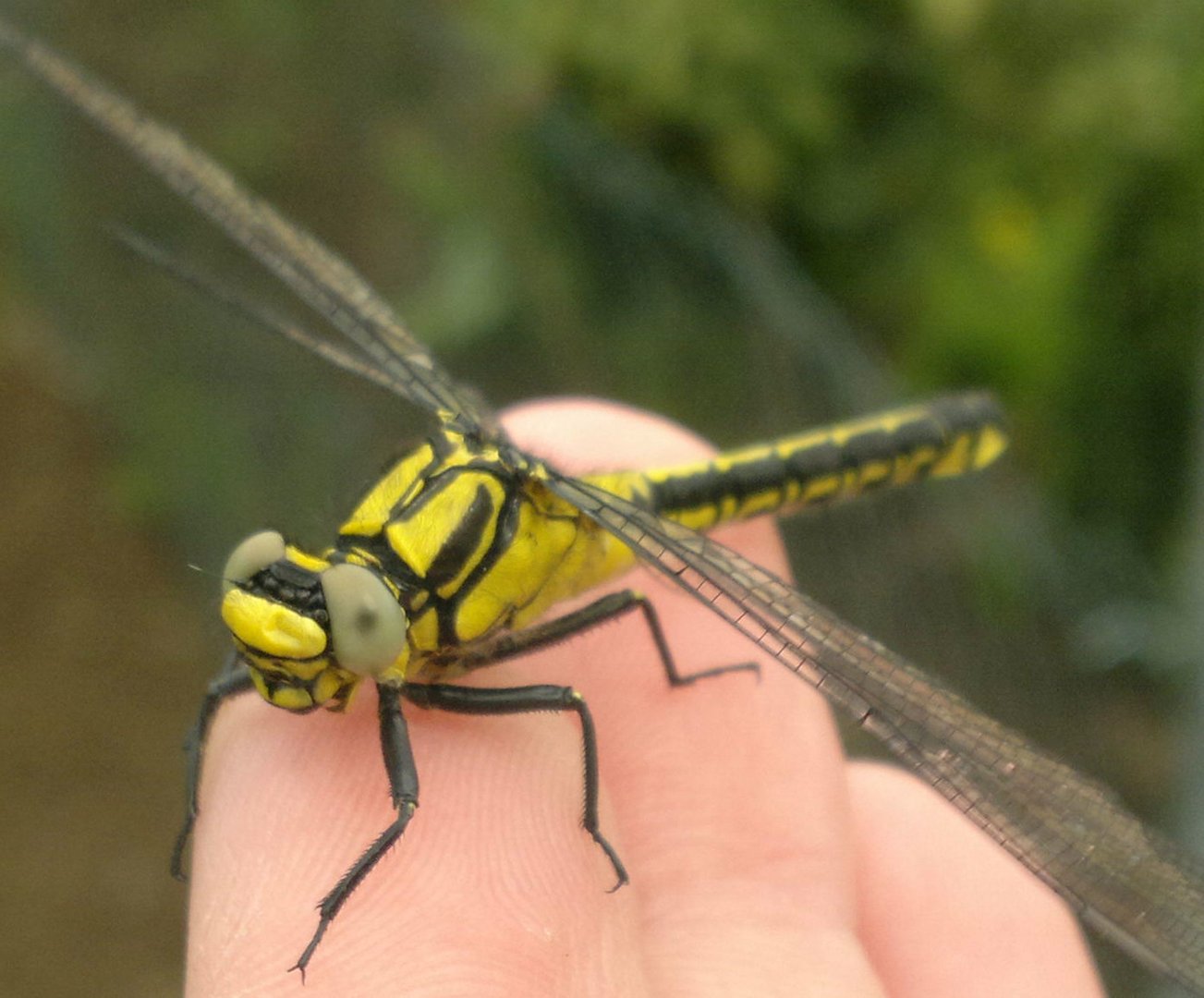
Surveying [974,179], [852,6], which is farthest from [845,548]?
[852,6]

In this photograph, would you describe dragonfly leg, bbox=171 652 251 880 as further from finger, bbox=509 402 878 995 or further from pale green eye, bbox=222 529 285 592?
finger, bbox=509 402 878 995

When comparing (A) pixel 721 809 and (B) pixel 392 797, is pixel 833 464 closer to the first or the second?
(A) pixel 721 809

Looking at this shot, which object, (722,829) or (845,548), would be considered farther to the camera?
(845,548)

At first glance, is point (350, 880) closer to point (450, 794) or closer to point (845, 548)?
point (450, 794)

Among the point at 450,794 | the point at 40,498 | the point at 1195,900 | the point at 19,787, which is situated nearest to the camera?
the point at 1195,900

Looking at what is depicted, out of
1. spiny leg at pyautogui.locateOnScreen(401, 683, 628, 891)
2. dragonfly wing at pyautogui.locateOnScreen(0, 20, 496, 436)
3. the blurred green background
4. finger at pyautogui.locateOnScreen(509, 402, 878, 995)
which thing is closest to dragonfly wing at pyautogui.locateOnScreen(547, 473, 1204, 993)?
spiny leg at pyautogui.locateOnScreen(401, 683, 628, 891)

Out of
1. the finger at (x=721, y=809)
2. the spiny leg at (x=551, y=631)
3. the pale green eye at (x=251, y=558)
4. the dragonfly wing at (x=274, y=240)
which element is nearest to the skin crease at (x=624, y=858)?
the finger at (x=721, y=809)

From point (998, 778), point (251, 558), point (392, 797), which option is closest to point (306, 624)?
point (251, 558)
